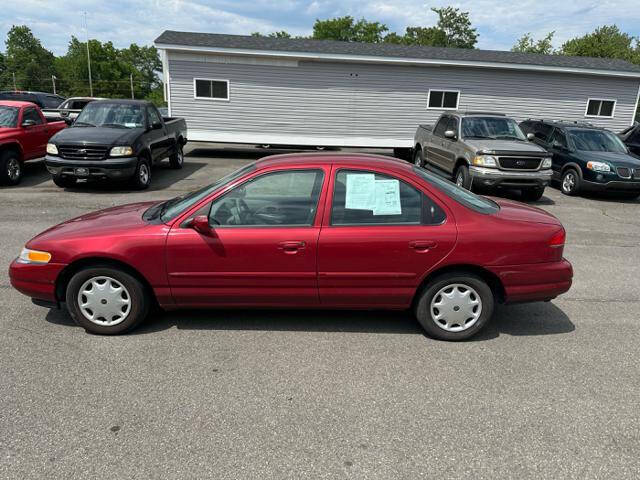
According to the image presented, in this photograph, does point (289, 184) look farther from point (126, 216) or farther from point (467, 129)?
point (467, 129)

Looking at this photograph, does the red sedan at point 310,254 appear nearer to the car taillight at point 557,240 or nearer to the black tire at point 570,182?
the car taillight at point 557,240

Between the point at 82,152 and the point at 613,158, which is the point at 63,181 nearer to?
the point at 82,152

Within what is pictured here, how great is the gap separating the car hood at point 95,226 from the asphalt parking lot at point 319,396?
80 centimetres

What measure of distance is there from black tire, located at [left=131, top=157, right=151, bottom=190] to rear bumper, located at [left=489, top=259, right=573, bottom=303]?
870cm

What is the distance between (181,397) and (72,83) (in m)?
99.2

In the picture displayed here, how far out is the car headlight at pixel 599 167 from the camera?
1112cm

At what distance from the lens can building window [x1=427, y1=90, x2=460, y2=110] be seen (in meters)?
17.8

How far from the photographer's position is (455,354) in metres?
3.90

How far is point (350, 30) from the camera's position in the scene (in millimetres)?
77500

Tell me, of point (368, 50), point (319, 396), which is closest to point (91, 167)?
point (319, 396)

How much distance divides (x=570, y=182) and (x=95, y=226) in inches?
446

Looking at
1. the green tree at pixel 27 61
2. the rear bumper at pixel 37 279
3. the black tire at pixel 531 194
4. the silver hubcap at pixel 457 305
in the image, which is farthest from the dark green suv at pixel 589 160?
the green tree at pixel 27 61

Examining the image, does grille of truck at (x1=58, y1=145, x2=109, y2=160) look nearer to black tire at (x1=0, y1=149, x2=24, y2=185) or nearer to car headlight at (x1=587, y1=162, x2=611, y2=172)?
black tire at (x1=0, y1=149, x2=24, y2=185)

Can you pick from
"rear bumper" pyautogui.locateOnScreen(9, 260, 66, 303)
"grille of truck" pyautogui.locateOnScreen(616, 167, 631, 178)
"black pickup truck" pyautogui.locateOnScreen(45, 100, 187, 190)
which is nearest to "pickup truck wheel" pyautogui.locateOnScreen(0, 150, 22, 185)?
"black pickup truck" pyautogui.locateOnScreen(45, 100, 187, 190)
